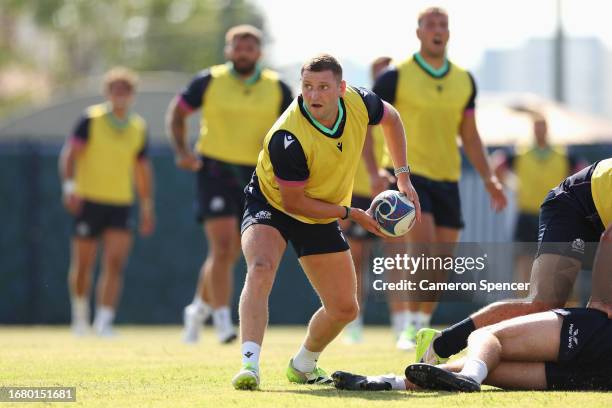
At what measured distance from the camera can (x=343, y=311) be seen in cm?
860

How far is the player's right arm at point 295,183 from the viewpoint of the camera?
823 centimetres

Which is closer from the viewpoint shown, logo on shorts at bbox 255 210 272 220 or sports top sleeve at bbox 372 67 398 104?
logo on shorts at bbox 255 210 272 220

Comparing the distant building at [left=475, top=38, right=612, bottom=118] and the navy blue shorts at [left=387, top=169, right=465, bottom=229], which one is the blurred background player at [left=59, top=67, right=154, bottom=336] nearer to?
the navy blue shorts at [left=387, top=169, right=465, bottom=229]

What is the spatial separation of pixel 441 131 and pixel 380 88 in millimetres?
636

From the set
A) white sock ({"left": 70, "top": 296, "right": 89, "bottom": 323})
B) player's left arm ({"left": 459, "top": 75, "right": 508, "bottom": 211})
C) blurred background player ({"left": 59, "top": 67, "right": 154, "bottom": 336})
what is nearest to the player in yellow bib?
player's left arm ({"left": 459, "top": 75, "right": 508, "bottom": 211})

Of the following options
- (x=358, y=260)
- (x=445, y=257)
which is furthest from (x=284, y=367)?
(x=358, y=260)

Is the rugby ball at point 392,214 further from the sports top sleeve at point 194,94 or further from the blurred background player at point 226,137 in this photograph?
the sports top sleeve at point 194,94

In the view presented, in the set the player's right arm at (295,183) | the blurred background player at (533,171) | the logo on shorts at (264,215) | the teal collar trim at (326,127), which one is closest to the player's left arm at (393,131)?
the teal collar trim at (326,127)

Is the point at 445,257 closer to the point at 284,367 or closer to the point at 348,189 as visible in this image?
the point at 284,367

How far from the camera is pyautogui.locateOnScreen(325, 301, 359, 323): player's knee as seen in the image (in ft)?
28.2

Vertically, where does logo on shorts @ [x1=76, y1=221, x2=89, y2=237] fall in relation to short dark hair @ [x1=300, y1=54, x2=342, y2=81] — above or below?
below

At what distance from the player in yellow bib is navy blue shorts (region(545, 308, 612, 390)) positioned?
46.2 inches

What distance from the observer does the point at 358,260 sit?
14.7 meters

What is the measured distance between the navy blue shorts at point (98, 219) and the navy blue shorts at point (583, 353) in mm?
9140
